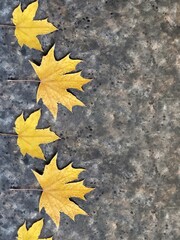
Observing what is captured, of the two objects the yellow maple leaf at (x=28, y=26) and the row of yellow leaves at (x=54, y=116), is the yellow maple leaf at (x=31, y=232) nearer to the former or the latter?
the row of yellow leaves at (x=54, y=116)

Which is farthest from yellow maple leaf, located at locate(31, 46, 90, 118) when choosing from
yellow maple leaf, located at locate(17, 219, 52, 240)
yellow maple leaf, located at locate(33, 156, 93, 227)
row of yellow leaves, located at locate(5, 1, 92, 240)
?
yellow maple leaf, located at locate(17, 219, 52, 240)

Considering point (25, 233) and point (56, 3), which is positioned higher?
point (56, 3)

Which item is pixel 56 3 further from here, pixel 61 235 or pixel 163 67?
pixel 61 235

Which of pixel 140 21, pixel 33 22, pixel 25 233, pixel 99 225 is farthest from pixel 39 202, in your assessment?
pixel 140 21

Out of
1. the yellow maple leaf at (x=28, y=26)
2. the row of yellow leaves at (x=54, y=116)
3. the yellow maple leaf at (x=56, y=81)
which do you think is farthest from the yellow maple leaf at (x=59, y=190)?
the yellow maple leaf at (x=28, y=26)

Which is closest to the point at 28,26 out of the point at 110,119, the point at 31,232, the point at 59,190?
the point at 110,119
